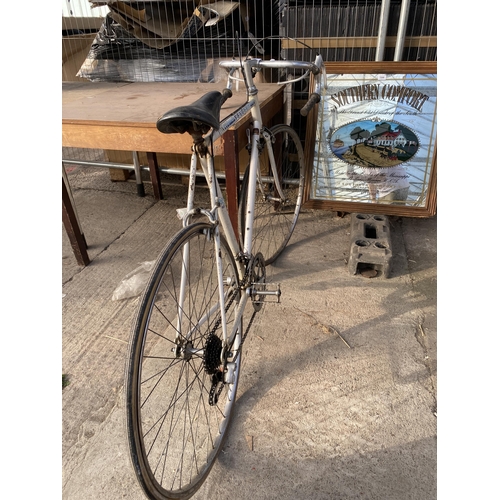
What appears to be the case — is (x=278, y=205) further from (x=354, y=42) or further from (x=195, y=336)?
(x=195, y=336)

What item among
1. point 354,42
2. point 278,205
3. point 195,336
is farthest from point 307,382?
point 354,42

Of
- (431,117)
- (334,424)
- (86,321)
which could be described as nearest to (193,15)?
(431,117)

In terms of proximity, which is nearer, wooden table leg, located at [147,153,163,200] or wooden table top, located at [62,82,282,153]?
wooden table top, located at [62,82,282,153]

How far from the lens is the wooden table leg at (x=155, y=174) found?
3975 mm

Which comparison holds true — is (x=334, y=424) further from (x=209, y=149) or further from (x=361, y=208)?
(x=361, y=208)

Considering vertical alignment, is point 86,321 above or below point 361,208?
below

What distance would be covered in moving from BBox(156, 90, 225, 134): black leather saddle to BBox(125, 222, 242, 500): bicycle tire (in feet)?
1.15

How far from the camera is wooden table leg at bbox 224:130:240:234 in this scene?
2322 mm

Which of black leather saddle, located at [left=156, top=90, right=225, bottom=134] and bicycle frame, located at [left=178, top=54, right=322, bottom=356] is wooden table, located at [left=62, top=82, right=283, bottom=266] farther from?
black leather saddle, located at [left=156, top=90, right=225, bottom=134]

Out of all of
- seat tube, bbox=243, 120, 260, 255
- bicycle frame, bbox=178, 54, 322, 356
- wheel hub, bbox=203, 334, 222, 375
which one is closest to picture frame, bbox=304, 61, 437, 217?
bicycle frame, bbox=178, 54, 322, 356

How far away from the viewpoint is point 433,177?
10.2 feet

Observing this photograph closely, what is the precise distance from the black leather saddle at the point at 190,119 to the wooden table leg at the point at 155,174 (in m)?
2.58

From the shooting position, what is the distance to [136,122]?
245cm

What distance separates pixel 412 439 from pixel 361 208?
1.92 meters
